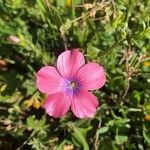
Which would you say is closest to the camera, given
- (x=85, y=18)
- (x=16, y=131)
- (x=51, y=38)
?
(x=85, y=18)

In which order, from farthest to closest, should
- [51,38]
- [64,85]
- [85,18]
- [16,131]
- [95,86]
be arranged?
[51,38]
[16,131]
[85,18]
[64,85]
[95,86]

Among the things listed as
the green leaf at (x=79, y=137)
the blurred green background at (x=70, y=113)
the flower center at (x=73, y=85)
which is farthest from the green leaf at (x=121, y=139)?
the flower center at (x=73, y=85)

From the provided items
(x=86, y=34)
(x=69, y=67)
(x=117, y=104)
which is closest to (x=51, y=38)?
(x=86, y=34)

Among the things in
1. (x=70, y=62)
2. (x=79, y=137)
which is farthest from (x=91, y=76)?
(x=79, y=137)

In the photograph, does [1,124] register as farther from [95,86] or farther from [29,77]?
[95,86]

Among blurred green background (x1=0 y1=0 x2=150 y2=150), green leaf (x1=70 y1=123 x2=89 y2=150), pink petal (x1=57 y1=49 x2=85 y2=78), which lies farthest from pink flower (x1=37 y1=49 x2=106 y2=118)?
green leaf (x1=70 y1=123 x2=89 y2=150)

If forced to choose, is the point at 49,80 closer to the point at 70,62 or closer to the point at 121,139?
the point at 70,62

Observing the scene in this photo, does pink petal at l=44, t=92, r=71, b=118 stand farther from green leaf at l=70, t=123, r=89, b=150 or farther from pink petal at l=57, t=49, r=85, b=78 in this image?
green leaf at l=70, t=123, r=89, b=150
